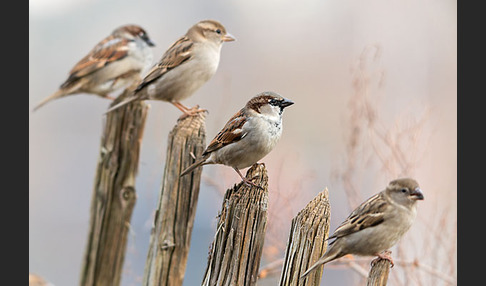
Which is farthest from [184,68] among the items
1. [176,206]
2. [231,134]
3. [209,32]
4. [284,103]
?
[284,103]

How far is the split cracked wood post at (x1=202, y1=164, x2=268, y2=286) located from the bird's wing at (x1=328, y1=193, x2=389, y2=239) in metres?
0.36

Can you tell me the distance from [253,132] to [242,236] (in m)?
0.57

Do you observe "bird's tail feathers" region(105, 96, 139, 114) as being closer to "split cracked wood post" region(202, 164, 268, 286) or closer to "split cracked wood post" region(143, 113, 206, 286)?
"split cracked wood post" region(143, 113, 206, 286)

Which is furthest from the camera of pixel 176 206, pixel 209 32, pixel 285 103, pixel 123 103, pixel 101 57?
pixel 101 57

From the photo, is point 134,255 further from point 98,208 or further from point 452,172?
point 452,172

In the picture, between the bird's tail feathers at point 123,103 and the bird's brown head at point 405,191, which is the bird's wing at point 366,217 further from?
the bird's tail feathers at point 123,103

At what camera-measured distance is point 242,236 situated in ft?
9.08

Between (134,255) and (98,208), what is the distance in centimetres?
57

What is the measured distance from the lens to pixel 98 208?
421cm

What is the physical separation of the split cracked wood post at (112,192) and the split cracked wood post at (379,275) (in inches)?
83.6

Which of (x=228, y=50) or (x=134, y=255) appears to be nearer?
(x=134, y=255)

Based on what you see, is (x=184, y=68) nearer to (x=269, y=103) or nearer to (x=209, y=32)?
(x=209, y=32)

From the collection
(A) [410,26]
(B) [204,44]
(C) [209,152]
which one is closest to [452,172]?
(A) [410,26]

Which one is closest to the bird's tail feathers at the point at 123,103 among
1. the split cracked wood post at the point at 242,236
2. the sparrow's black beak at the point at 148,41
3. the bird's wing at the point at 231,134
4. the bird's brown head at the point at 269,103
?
the sparrow's black beak at the point at 148,41
